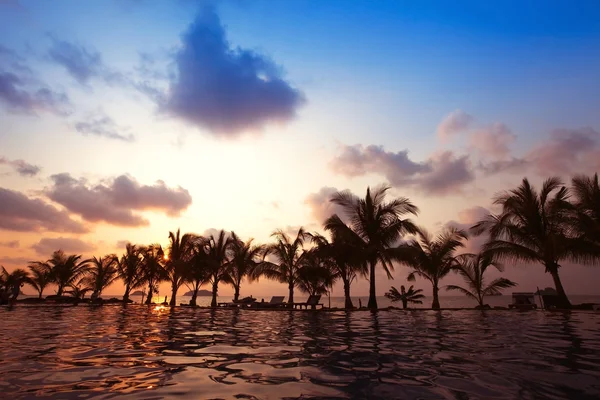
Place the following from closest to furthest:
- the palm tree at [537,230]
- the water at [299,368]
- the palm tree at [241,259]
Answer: the water at [299,368]
the palm tree at [537,230]
the palm tree at [241,259]

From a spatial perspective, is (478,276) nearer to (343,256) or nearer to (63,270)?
(343,256)

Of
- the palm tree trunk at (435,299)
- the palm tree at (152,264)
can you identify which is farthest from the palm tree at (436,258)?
the palm tree at (152,264)

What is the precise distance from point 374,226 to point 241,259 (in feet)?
37.4

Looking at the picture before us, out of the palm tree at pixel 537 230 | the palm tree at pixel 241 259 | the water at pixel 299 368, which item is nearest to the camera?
the water at pixel 299 368

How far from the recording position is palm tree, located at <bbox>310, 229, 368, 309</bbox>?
848 inches

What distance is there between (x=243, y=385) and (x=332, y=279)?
70.8 ft

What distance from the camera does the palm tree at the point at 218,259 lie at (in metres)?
27.7

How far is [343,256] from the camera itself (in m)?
22.3

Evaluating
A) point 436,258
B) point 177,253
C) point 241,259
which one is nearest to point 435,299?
point 436,258

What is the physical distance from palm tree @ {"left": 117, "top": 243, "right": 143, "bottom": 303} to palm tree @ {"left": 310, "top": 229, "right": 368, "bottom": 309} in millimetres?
17760

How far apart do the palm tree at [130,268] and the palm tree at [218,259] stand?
7.96 m

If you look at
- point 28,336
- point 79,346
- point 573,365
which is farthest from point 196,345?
point 573,365

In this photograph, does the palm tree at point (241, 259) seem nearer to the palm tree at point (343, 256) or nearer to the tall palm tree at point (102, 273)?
the palm tree at point (343, 256)

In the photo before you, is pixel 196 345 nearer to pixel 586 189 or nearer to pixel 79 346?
pixel 79 346
